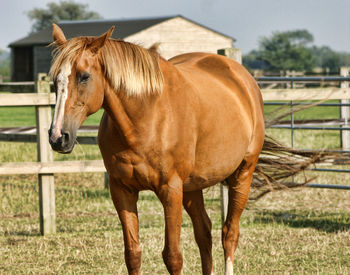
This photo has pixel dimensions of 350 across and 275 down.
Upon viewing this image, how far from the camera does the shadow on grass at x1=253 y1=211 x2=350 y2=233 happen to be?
6.64 m

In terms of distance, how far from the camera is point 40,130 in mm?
6559

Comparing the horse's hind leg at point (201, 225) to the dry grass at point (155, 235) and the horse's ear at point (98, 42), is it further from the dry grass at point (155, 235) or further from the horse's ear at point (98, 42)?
the horse's ear at point (98, 42)

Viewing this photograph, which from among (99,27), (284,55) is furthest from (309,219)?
(284,55)

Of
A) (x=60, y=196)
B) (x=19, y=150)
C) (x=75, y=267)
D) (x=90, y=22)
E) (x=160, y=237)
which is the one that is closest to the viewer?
(x=75, y=267)

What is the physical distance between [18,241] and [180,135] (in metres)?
3.12

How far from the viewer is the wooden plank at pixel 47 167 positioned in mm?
6395

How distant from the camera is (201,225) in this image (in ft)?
15.5

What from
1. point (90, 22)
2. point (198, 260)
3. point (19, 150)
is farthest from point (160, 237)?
Answer: point (90, 22)

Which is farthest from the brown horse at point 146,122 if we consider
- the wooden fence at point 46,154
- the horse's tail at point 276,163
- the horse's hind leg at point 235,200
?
the wooden fence at point 46,154

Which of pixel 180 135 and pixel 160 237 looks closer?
pixel 180 135

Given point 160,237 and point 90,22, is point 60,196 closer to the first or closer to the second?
point 160,237

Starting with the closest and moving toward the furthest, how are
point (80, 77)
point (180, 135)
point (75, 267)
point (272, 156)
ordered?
point (80, 77) → point (180, 135) → point (75, 267) → point (272, 156)

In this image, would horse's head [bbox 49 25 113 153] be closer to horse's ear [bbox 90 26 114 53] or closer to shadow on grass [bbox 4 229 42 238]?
horse's ear [bbox 90 26 114 53]

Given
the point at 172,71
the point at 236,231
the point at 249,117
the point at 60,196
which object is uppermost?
the point at 172,71
